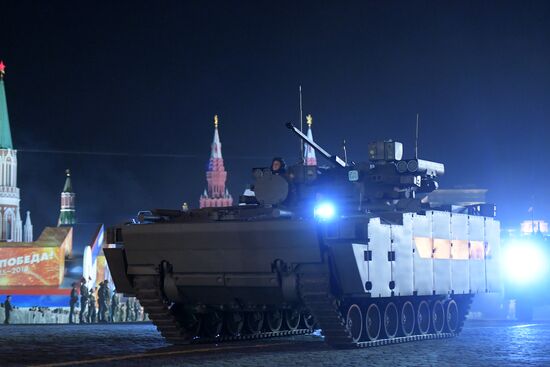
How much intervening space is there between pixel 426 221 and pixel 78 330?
9673mm

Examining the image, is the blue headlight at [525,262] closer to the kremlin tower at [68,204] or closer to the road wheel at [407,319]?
the road wheel at [407,319]

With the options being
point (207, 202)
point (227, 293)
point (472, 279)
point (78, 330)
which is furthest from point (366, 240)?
point (207, 202)

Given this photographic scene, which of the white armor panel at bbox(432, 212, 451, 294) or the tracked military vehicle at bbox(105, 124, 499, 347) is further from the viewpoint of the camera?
the white armor panel at bbox(432, 212, 451, 294)

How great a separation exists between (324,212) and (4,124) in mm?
113851

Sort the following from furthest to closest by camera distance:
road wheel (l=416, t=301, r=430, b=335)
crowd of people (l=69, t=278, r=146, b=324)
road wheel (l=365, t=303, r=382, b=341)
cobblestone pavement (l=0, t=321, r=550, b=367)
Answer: crowd of people (l=69, t=278, r=146, b=324) < road wheel (l=416, t=301, r=430, b=335) < road wheel (l=365, t=303, r=382, b=341) < cobblestone pavement (l=0, t=321, r=550, b=367)

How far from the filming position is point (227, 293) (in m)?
20.4

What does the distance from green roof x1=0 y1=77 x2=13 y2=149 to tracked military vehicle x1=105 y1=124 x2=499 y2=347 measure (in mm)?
108443

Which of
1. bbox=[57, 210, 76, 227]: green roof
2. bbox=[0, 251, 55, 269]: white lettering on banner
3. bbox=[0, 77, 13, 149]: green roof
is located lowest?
bbox=[0, 251, 55, 269]: white lettering on banner

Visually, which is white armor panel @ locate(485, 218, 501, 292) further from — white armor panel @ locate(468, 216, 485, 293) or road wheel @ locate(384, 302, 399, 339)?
road wheel @ locate(384, 302, 399, 339)

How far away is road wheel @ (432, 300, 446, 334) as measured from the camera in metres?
22.6

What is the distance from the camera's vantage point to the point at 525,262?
33062 mm

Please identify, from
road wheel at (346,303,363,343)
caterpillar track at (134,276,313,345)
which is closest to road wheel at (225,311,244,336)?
caterpillar track at (134,276,313,345)

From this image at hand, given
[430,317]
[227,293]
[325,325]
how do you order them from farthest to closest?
[430,317] → [227,293] → [325,325]

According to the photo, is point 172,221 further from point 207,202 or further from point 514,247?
point 207,202
